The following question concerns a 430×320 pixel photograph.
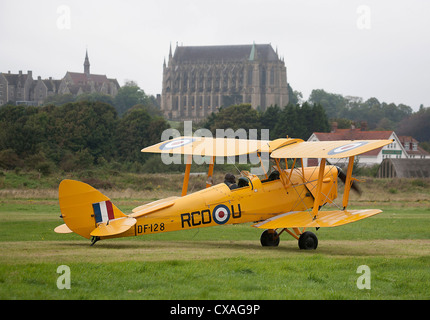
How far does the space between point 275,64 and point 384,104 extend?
3051 cm

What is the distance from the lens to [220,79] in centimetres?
19262

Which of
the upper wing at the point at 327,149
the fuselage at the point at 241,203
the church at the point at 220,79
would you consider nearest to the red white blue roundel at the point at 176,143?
the fuselage at the point at 241,203

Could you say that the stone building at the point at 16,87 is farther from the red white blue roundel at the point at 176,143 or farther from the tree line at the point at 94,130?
the red white blue roundel at the point at 176,143

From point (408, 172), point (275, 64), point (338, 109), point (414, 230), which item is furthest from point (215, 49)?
point (414, 230)

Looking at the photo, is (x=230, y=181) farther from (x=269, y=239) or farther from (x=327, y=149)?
(x=327, y=149)

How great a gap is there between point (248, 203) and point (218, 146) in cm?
170

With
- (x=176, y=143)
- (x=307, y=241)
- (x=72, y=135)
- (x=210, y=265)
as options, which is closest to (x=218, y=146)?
(x=176, y=143)

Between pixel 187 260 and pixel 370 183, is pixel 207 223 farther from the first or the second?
pixel 370 183

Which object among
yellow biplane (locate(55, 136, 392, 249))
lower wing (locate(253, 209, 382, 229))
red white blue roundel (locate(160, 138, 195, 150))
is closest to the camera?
yellow biplane (locate(55, 136, 392, 249))

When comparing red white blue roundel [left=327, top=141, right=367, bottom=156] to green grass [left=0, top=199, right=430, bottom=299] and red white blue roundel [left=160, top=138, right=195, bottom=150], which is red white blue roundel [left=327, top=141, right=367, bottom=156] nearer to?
green grass [left=0, top=199, right=430, bottom=299]

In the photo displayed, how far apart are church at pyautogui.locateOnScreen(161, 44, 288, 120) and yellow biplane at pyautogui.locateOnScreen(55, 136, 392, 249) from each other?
169074mm

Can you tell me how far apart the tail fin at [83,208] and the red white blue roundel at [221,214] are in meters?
1.81

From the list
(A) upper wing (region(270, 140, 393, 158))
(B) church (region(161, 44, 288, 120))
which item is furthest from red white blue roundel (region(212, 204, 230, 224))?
(B) church (region(161, 44, 288, 120))

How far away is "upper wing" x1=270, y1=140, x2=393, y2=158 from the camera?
13.2m
